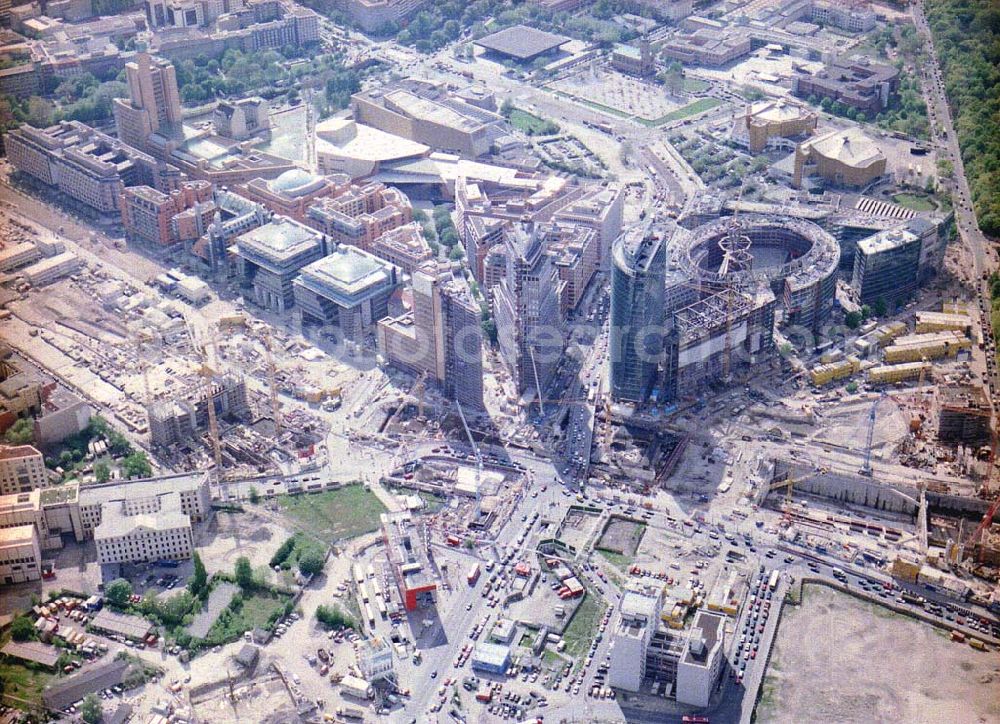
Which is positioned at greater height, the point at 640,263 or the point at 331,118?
the point at 640,263

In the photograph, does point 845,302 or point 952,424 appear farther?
point 845,302

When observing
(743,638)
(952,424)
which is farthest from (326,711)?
(952,424)

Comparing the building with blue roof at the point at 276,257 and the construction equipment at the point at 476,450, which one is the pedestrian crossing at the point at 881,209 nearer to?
the construction equipment at the point at 476,450

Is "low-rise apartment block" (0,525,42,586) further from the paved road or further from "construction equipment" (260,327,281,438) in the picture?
the paved road

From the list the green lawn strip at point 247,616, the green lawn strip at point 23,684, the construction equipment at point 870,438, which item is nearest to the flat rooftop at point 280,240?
the green lawn strip at point 247,616

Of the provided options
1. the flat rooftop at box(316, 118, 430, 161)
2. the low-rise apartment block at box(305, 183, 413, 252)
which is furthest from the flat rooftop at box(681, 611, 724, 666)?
the flat rooftop at box(316, 118, 430, 161)

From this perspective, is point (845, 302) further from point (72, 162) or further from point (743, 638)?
point (72, 162)

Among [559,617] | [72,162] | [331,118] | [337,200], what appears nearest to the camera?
[559,617]
